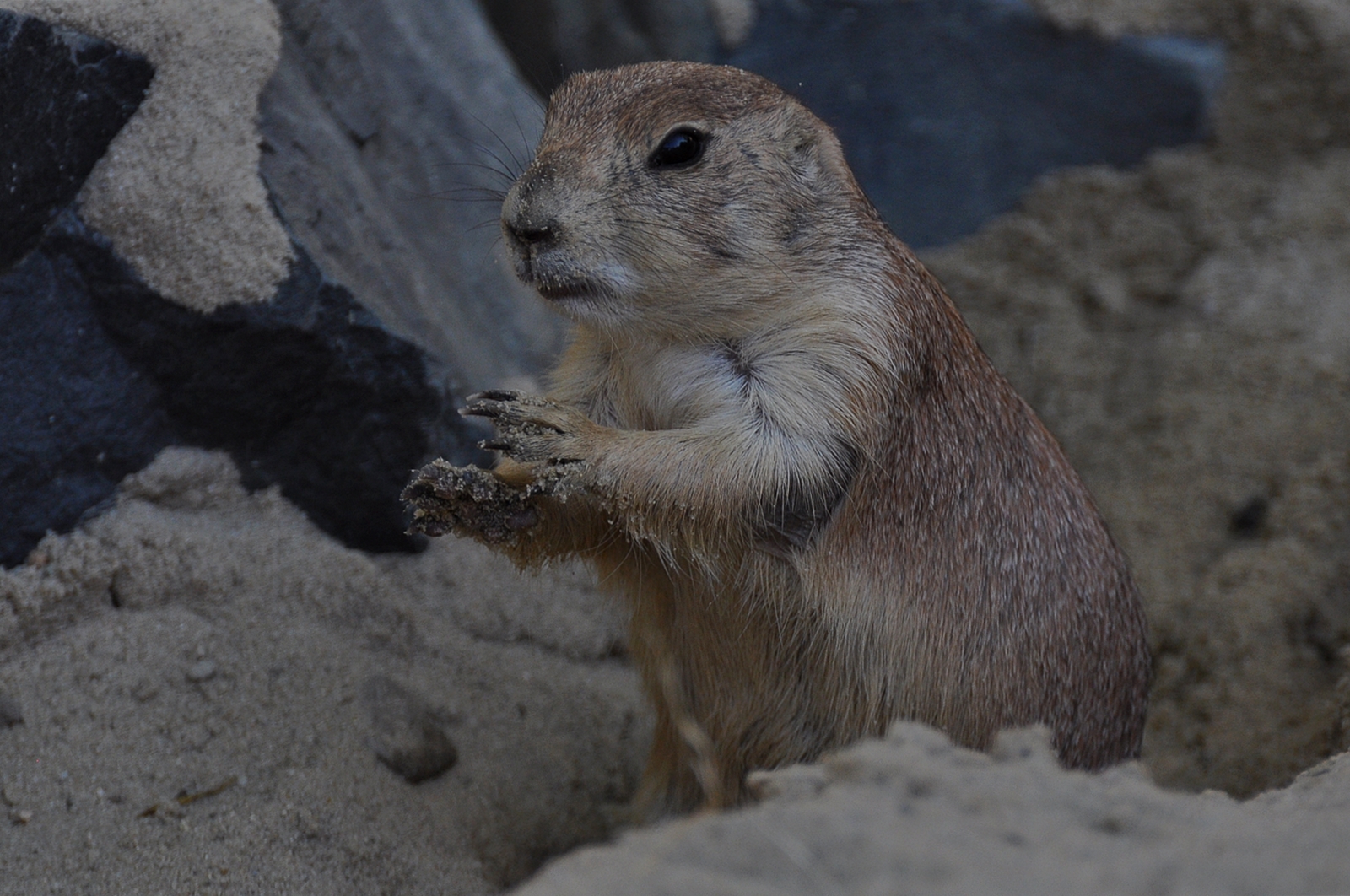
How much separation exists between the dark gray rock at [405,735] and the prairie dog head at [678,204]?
5.07 feet

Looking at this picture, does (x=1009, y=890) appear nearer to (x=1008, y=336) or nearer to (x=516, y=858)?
(x=516, y=858)

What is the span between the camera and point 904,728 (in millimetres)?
2510

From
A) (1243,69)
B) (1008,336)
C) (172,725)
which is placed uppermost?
(1243,69)

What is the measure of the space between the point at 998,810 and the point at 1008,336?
469 cm

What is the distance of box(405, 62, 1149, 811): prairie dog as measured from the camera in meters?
3.31

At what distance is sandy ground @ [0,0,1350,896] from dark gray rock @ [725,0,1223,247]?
0.15 m

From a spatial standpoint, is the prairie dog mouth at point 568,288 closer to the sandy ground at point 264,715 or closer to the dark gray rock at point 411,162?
the dark gray rock at point 411,162

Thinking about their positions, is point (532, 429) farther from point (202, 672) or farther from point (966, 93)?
point (966, 93)

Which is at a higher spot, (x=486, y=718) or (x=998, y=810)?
(x=998, y=810)

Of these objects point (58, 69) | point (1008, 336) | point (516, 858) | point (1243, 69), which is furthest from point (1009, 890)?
point (1243, 69)

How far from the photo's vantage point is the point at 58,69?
360 centimetres

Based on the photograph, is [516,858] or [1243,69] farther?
[1243,69]

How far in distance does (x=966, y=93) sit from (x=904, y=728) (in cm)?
482

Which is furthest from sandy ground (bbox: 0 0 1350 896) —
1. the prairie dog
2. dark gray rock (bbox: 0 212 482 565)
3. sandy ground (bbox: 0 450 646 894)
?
the prairie dog
